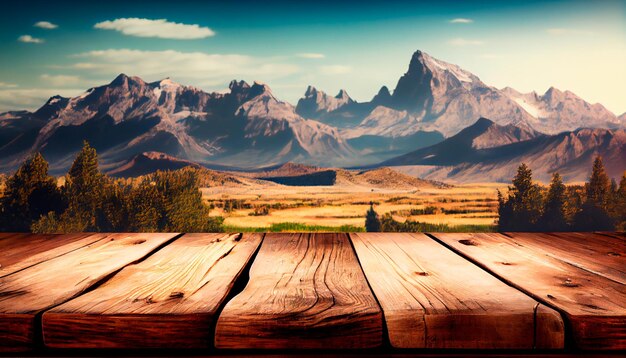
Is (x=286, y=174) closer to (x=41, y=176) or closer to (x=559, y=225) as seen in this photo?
(x=41, y=176)

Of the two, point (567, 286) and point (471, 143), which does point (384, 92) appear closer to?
point (471, 143)

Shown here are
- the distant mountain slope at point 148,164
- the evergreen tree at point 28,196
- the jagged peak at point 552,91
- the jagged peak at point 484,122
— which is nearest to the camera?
the jagged peak at point 552,91

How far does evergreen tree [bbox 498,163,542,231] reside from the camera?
14.8 meters

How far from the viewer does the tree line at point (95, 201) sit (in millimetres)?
14102

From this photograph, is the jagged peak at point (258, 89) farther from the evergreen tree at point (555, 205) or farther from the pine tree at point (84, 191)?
the evergreen tree at point (555, 205)

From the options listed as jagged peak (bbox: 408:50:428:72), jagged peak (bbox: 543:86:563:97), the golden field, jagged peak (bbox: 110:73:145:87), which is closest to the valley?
the golden field

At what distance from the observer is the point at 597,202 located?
1466 cm

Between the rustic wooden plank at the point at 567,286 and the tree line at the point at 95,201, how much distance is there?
1233 centimetres

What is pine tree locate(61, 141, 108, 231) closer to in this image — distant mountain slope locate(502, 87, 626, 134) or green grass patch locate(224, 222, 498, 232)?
green grass patch locate(224, 222, 498, 232)

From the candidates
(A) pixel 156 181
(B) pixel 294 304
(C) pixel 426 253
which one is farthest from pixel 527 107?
(B) pixel 294 304

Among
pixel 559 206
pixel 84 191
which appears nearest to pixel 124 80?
pixel 84 191

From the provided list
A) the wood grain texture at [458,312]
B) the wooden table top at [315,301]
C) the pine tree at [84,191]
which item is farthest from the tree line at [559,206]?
the wood grain texture at [458,312]

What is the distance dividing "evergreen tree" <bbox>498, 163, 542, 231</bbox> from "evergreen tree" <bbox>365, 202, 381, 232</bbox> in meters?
3.19

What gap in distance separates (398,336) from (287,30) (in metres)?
9.56
